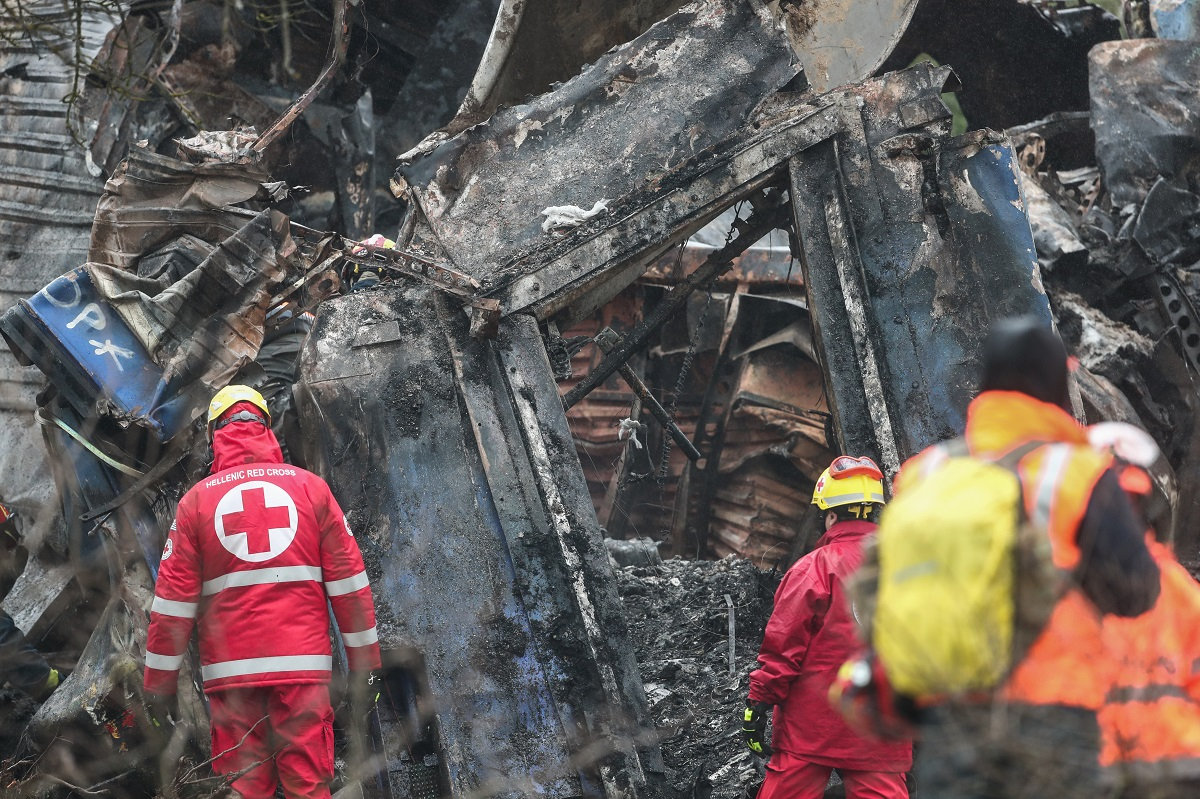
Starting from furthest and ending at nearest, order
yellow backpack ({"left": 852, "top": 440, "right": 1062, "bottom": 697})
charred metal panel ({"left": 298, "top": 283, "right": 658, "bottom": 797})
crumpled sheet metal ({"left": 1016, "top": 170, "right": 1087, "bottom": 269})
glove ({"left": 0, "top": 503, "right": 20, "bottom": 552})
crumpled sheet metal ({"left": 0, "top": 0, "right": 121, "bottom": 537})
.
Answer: crumpled sheet metal ({"left": 1016, "top": 170, "right": 1087, "bottom": 269}) → crumpled sheet metal ({"left": 0, "top": 0, "right": 121, "bottom": 537}) → glove ({"left": 0, "top": 503, "right": 20, "bottom": 552}) → charred metal panel ({"left": 298, "top": 283, "right": 658, "bottom": 797}) → yellow backpack ({"left": 852, "top": 440, "right": 1062, "bottom": 697})

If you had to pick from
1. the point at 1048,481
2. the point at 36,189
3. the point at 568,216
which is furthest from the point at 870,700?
the point at 36,189

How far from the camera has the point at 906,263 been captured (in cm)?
437

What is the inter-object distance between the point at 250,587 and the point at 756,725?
173 centimetres

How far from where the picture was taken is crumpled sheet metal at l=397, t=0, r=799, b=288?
4582mm

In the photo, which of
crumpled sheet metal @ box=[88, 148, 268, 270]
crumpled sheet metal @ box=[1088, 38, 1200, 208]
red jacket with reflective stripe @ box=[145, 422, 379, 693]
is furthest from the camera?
crumpled sheet metal @ box=[1088, 38, 1200, 208]

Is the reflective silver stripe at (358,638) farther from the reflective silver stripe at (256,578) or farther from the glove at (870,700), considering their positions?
the glove at (870,700)

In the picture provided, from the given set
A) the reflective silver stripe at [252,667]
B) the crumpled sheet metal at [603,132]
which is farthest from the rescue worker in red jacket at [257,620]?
the crumpled sheet metal at [603,132]

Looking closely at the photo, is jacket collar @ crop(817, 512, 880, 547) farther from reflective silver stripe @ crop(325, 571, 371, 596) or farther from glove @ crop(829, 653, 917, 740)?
reflective silver stripe @ crop(325, 571, 371, 596)

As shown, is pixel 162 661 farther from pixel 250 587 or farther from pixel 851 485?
pixel 851 485

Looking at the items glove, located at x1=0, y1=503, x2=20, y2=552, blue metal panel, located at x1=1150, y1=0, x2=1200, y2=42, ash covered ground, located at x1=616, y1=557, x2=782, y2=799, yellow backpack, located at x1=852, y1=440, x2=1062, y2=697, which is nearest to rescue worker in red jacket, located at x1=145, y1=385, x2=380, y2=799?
ash covered ground, located at x1=616, y1=557, x2=782, y2=799

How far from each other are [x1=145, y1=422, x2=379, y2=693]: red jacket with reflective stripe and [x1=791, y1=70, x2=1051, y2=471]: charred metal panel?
7.02 ft

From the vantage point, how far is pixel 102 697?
405 cm

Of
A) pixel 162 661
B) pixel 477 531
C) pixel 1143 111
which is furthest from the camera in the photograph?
pixel 1143 111

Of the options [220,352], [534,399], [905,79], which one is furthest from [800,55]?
[220,352]
